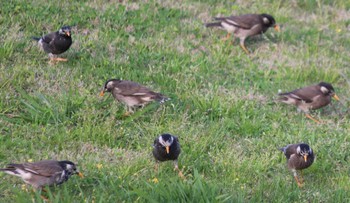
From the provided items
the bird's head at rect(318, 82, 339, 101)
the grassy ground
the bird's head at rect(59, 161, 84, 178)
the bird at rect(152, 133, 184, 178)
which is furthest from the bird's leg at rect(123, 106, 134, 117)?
the bird's head at rect(318, 82, 339, 101)

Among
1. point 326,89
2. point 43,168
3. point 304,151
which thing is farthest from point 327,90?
point 43,168

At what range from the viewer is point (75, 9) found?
11.5 metres

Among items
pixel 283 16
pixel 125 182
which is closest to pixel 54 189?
pixel 125 182

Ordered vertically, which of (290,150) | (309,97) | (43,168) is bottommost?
(309,97)

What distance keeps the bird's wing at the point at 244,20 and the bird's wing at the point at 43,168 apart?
6.10 metres

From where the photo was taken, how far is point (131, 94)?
28.6ft

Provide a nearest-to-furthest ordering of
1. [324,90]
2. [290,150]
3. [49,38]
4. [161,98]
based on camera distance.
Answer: [290,150] → [161,98] → [49,38] → [324,90]

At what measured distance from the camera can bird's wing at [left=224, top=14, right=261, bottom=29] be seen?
1183cm

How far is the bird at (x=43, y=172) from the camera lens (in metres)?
6.54

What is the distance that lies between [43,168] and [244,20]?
6.38m

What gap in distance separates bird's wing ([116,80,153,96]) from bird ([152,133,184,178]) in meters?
1.41

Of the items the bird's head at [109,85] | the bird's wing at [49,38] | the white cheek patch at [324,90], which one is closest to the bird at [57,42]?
the bird's wing at [49,38]

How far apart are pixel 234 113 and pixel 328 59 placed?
3279 mm

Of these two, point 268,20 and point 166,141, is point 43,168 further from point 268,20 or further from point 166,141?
point 268,20
